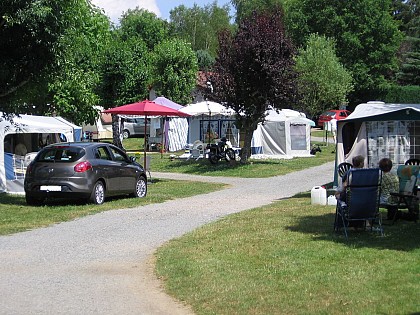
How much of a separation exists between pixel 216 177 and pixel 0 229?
13.4 metres

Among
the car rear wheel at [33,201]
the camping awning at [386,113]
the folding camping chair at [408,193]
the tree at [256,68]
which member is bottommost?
the car rear wheel at [33,201]

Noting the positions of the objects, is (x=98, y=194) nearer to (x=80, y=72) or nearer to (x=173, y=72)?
(x=80, y=72)

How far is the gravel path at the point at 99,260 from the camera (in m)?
7.32

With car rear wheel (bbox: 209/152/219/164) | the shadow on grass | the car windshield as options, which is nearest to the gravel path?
the car windshield

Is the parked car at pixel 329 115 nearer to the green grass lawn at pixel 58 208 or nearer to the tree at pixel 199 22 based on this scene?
the green grass lawn at pixel 58 208

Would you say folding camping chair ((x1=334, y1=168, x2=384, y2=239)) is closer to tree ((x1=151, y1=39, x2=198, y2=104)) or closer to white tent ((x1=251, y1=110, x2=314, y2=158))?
white tent ((x1=251, y1=110, x2=314, y2=158))

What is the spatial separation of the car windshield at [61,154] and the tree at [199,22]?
64.6 m

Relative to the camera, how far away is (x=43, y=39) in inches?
595

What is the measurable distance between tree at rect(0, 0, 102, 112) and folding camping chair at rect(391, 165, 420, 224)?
8088 millimetres

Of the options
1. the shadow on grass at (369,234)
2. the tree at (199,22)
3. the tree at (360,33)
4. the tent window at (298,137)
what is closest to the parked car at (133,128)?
the tent window at (298,137)

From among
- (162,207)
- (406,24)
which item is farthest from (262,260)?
(406,24)

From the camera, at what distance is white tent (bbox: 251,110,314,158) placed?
1318 inches

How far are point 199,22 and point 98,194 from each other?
67.3 m

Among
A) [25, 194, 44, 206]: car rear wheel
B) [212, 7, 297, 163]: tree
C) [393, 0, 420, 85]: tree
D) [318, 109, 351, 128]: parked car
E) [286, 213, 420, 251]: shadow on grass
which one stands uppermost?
[393, 0, 420, 85]: tree
